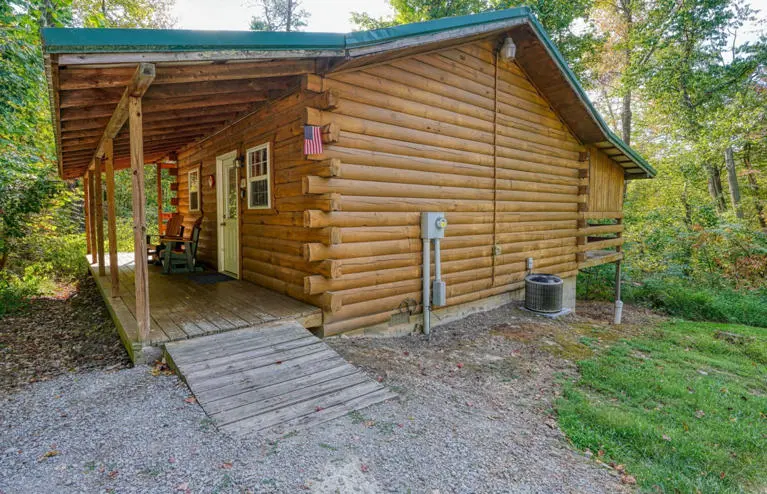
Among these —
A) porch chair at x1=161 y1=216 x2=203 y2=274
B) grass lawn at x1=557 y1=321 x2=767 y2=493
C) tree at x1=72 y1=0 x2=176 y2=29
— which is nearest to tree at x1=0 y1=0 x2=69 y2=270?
porch chair at x1=161 y1=216 x2=203 y2=274

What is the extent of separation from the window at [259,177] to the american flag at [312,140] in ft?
4.83

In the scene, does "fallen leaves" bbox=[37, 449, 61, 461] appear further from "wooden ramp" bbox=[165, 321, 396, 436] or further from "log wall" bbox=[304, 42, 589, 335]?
"log wall" bbox=[304, 42, 589, 335]

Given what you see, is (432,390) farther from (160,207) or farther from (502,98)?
(160,207)

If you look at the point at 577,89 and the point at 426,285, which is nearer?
the point at 426,285

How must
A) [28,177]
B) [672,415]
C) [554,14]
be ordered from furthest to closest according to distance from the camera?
[554,14]
[28,177]
[672,415]

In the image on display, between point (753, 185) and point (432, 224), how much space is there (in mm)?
16395

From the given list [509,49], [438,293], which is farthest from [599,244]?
[438,293]

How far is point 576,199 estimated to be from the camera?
27.7 ft

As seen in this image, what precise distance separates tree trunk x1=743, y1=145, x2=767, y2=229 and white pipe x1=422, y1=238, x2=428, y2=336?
15.0 metres

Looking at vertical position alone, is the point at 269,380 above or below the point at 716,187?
below

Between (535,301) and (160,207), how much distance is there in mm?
9428

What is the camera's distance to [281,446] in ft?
8.10

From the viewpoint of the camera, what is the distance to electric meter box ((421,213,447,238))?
5.15 m

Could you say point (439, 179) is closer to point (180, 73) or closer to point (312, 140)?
point (312, 140)
